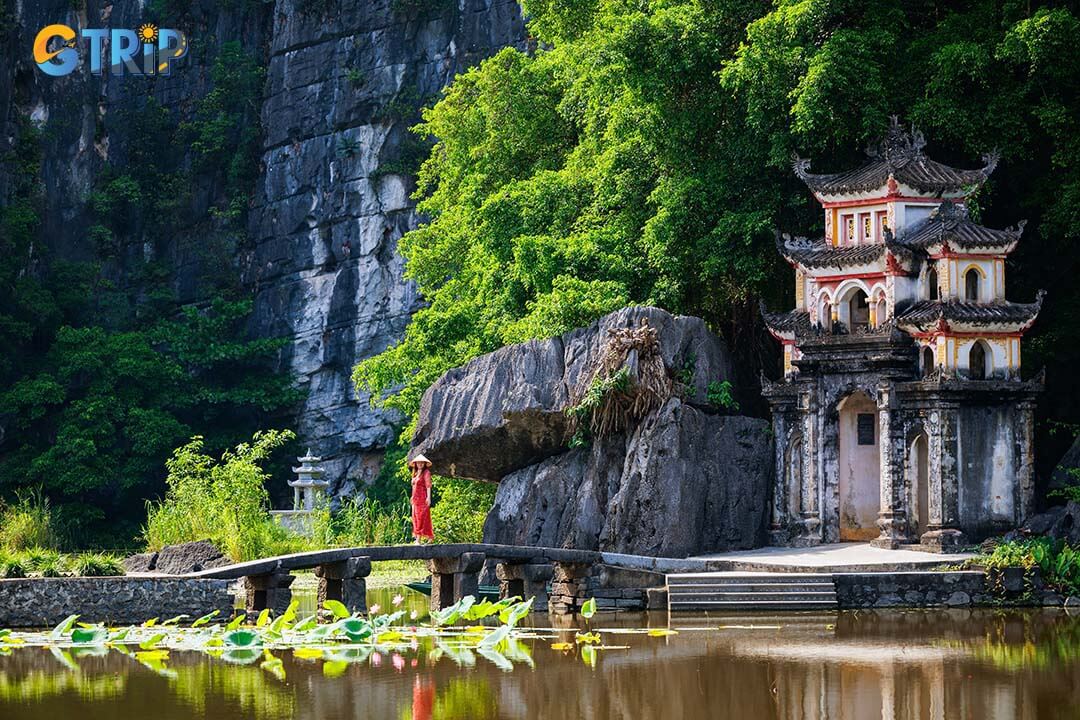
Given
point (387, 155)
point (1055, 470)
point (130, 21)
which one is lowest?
point (1055, 470)

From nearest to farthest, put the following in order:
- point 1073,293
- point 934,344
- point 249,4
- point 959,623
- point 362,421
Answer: point 959,623
point 934,344
point 1073,293
point 362,421
point 249,4

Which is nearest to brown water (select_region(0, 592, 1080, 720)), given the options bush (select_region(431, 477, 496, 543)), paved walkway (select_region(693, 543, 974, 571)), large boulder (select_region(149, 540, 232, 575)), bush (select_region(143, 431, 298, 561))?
paved walkway (select_region(693, 543, 974, 571))

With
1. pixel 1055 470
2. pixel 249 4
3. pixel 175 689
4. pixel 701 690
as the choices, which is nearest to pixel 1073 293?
pixel 1055 470

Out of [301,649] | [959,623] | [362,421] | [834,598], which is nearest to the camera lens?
[301,649]

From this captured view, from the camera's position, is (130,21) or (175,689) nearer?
(175,689)

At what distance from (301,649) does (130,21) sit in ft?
133

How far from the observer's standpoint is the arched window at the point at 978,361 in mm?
26203

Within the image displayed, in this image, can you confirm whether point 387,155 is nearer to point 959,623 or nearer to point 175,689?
point 959,623

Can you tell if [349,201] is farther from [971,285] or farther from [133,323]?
[971,285]

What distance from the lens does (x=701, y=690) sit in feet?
54.4

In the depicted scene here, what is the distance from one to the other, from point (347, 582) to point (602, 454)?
5.37 m

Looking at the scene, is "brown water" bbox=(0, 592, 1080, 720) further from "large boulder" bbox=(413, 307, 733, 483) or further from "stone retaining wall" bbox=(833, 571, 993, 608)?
"large boulder" bbox=(413, 307, 733, 483)

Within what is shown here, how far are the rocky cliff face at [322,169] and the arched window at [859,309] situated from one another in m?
24.4

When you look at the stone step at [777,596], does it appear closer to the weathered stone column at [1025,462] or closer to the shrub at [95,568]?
the weathered stone column at [1025,462]
